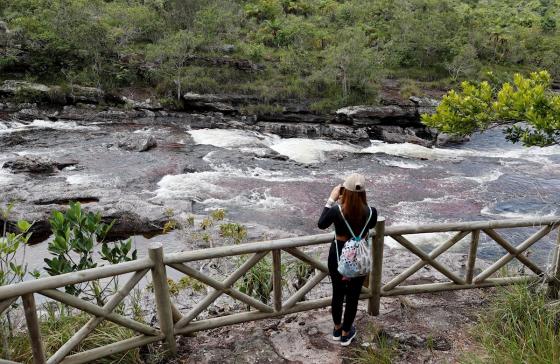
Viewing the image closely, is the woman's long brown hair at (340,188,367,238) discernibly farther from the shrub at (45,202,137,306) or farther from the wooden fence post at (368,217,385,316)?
the shrub at (45,202,137,306)

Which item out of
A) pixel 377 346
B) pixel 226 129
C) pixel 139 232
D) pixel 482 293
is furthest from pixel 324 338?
pixel 226 129

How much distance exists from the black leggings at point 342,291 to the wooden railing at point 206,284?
0.34 m

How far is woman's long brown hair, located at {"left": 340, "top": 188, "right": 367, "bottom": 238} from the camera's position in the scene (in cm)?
429

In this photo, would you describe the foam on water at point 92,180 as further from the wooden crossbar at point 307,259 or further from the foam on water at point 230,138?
the wooden crossbar at point 307,259

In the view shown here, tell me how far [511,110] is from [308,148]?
57.9 feet

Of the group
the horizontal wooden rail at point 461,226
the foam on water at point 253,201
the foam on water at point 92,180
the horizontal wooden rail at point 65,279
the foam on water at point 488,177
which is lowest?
the foam on water at point 488,177

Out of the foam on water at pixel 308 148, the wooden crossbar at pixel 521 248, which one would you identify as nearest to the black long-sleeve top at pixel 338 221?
the wooden crossbar at pixel 521 248

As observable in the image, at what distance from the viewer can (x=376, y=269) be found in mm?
5445

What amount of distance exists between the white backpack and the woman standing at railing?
0.11 feet

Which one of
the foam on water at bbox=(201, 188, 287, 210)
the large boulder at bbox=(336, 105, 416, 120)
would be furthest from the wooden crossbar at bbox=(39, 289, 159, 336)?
the large boulder at bbox=(336, 105, 416, 120)

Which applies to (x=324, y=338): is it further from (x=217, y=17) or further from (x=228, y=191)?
(x=217, y=17)

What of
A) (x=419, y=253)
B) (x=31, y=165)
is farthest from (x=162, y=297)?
(x=31, y=165)

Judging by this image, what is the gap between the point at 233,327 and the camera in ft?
18.3

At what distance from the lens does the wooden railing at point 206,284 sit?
3.98 m
